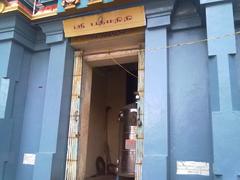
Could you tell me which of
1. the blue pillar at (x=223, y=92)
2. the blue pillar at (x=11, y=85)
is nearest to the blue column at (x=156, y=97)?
the blue pillar at (x=223, y=92)

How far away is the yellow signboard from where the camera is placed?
4.74 m

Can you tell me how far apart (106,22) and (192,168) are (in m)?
2.98

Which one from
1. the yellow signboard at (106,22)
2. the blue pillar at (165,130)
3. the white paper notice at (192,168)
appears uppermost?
the yellow signboard at (106,22)

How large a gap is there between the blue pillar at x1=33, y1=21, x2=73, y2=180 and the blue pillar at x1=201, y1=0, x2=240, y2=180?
2.78 metres

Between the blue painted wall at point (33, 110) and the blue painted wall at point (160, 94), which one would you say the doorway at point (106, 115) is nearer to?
the blue painted wall at point (33, 110)

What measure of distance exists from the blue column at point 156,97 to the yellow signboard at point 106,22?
0.21 m

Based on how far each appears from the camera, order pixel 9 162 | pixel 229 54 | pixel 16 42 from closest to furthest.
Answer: pixel 229 54 < pixel 9 162 < pixel 16 42

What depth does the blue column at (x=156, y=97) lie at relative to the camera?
4062 millimetres

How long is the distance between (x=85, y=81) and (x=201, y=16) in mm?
2660

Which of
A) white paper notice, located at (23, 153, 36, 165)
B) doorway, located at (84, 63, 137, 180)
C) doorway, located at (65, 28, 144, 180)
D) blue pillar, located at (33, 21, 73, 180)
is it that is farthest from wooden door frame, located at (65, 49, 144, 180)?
doorway, located at (84, 63, 137, 180)

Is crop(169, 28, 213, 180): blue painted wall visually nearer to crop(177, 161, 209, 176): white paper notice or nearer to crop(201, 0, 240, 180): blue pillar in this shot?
crop(177, 161, 209, 176): white paper notice

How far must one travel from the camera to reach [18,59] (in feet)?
18.3

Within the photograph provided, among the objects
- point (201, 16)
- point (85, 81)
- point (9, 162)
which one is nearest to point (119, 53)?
point (85, 81)

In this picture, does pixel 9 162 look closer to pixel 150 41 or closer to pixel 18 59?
pixel 18 59
